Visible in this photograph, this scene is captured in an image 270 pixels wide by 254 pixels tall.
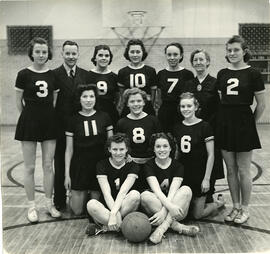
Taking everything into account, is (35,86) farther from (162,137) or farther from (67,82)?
(162,137)

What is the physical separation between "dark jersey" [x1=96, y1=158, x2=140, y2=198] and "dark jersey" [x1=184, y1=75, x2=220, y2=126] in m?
0.84

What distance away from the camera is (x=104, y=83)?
338cm

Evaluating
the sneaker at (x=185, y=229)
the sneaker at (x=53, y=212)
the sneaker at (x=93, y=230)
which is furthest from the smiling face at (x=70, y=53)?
the sneaker at (x=185, y=229)

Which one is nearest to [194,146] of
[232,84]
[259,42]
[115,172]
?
Result: [232,84]

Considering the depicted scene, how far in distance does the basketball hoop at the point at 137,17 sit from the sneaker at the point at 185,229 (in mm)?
5854

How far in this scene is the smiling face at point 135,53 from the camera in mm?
3334

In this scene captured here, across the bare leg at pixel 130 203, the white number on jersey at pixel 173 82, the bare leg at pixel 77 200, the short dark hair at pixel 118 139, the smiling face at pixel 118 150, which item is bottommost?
the bare leg at pixel 77 200

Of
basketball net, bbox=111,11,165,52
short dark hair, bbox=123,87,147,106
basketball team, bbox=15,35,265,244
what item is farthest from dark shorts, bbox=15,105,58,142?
basketball net, bbox=111,11,165,52

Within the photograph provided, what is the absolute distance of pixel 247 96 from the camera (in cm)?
293

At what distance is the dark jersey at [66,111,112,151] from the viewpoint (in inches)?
125

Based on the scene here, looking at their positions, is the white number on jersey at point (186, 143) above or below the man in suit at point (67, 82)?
below

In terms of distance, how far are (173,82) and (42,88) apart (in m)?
1.18

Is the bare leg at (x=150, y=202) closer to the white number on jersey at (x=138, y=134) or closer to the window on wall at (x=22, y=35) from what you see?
the white number on jersey at (x=138, y=134)

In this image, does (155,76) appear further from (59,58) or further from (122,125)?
(59,58)
